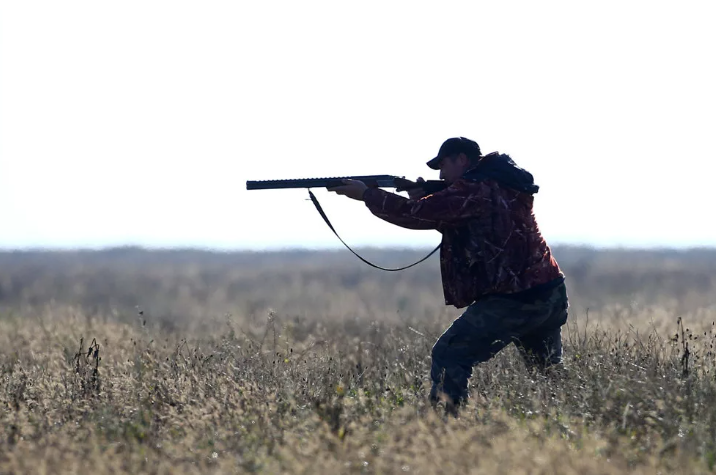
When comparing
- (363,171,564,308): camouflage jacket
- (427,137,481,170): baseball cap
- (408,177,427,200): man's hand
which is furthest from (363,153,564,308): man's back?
(408,177,427,200): man's hand

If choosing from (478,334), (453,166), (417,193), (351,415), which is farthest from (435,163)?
(351,415)

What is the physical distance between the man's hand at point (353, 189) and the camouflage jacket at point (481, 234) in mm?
398

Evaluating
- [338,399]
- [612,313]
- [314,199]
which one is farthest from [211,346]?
[612,313]

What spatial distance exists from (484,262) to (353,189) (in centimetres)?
116

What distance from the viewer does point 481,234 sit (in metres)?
6.53

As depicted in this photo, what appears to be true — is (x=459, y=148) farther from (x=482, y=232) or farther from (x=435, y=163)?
(x=482, y=232)

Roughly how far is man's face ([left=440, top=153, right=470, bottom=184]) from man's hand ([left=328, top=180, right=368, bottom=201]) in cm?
58

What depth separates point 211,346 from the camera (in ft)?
32.7

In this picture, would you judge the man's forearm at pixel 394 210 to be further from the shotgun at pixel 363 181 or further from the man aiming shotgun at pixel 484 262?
the shotgun at pixel 363 181

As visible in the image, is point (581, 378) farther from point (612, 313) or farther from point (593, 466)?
point (612, 313)

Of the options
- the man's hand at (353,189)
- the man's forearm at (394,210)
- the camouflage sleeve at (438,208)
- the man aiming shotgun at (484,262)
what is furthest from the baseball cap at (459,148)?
the man's hand at (353,189)

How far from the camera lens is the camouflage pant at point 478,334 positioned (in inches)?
255

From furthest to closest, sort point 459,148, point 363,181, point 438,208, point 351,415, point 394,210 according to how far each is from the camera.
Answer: point 363,181 → point 459,148 → point 394,210 → point 438,208 → point 351,415

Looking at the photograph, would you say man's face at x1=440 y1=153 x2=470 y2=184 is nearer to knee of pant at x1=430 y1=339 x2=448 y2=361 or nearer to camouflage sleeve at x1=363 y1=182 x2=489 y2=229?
camouflage sleeve at x1=363 y1=182 x2=489 y2=229
